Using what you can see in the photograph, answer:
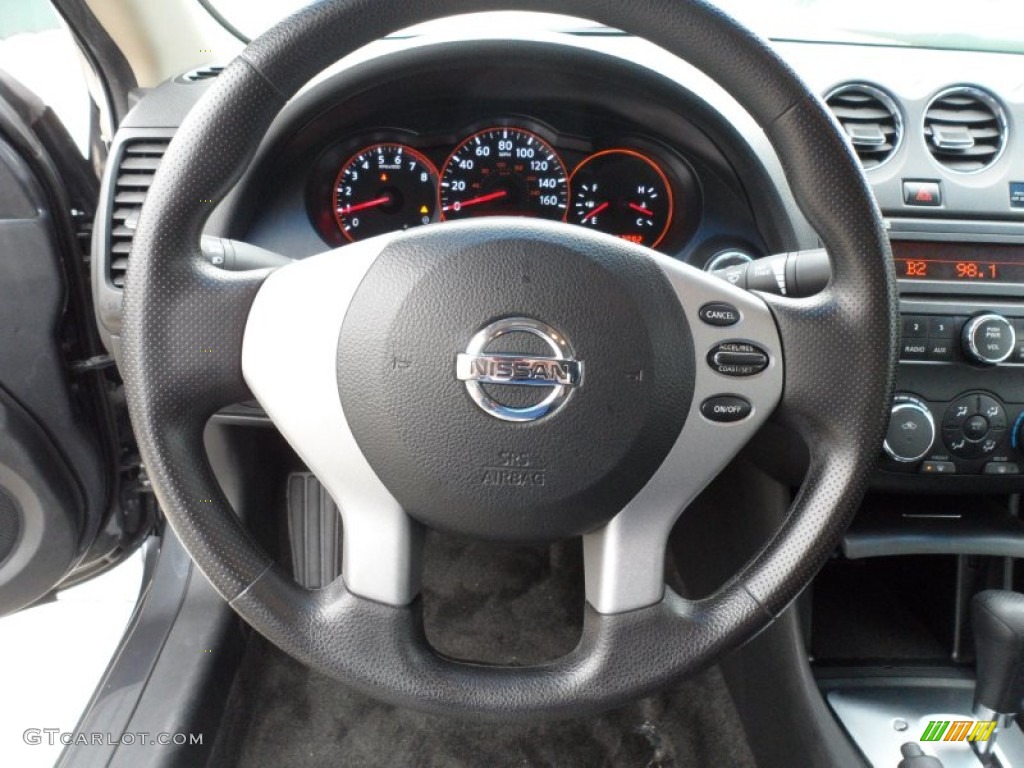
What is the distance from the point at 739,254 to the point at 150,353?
766 mm

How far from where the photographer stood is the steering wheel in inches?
30.0

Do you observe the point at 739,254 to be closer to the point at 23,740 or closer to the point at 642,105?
the point at 642,105

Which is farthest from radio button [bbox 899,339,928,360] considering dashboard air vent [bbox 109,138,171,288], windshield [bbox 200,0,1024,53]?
dashboard air vent [bbox 109,138,171,288]

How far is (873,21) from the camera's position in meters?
1.37

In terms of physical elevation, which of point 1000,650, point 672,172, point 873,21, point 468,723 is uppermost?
point 873,21

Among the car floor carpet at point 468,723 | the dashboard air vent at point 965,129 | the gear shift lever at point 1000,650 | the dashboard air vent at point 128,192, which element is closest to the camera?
the gear shift lever at point 1000,650

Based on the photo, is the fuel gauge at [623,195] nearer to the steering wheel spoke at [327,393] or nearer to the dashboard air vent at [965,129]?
the dashboard air vent at [965,129]

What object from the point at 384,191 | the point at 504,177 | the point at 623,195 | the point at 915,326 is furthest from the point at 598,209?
the point at 915,326

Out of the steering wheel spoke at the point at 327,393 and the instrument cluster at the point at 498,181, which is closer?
the steering wheel spoke at the point at 327,393

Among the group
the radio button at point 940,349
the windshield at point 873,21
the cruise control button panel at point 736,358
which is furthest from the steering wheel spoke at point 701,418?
the windshield at point 873,21

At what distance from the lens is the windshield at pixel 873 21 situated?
133 centimetres

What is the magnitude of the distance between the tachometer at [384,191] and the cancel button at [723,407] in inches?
24.0

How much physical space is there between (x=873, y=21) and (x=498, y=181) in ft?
2.11

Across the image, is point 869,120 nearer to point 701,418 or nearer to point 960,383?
point 960,383
